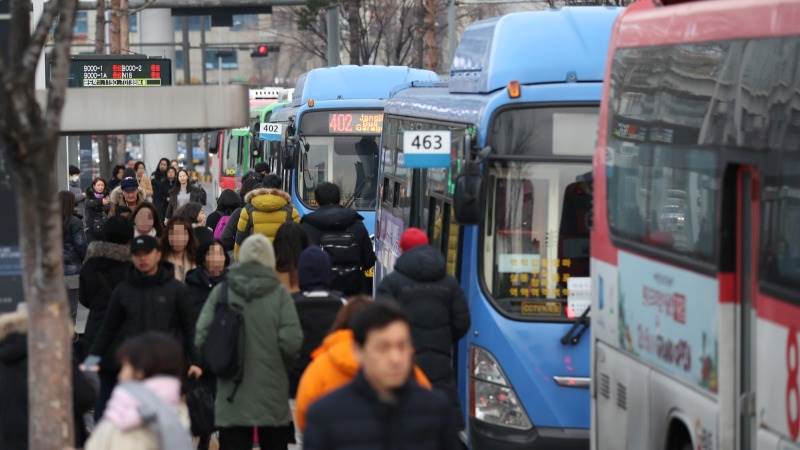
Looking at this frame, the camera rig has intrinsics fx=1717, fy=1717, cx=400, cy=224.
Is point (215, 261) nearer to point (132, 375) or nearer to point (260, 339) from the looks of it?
point (260, 339)

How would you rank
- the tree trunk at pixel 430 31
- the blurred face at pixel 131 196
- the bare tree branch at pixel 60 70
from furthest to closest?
the tree trunk at pixel 430 31
the blurred face at pixel 131 196
the bare tree branch at pixel 60 70

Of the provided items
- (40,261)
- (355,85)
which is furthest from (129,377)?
(355,85)

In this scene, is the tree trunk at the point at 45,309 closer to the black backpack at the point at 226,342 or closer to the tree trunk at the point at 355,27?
the black backpack at the point at 226,342

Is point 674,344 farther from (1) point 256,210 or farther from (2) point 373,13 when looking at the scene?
(2) point 373,13

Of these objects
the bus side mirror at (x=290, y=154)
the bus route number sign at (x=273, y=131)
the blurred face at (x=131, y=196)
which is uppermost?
the bus route number sign at (x=273, y=131)

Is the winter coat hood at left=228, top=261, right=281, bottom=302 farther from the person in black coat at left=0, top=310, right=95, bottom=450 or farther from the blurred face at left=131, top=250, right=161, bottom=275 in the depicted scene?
the person in black coat at left=0, top=310, right=95, bottom=450

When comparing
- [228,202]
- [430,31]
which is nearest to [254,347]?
[228,202]

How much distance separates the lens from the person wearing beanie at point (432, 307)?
31.1 ft

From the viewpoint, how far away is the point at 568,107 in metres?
10.3

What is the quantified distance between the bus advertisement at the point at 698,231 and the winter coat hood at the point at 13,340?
293cm

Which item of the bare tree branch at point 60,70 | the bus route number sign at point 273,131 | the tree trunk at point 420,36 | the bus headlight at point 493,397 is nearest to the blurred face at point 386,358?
the bare tree branch at point 60,70

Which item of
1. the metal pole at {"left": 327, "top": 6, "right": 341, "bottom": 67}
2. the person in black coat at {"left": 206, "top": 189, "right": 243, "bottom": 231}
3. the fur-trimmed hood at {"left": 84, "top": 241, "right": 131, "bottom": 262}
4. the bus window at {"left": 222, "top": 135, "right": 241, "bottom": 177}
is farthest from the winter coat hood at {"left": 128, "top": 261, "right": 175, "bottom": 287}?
the bus window at {"left": 222, "top": 135, "right": 241, "bottom": 177}

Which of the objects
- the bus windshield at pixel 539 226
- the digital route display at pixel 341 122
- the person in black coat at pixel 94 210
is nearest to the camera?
the bus windshield at pixel 539 226

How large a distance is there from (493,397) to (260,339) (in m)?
1.79
